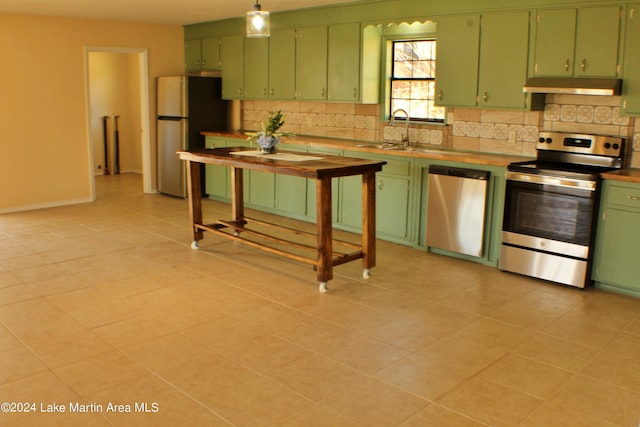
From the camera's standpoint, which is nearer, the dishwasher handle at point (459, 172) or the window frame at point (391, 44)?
the dishwasher handle at point (459, 172)

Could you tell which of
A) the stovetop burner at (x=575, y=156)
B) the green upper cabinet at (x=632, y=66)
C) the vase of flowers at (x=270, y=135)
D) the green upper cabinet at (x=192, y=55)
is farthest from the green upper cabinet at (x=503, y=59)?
the green upper cabinet at (x=192, y=55)

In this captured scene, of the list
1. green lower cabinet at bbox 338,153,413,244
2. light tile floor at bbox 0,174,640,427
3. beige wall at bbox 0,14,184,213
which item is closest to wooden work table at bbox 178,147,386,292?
light tile floor at bbox 0,174,640,427

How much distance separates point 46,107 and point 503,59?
5.44m

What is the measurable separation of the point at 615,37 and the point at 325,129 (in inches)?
136

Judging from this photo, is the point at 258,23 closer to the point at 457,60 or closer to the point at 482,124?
the point at 457,60

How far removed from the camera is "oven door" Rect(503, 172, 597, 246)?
15.1 ft

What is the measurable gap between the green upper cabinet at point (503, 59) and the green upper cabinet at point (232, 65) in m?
3.47

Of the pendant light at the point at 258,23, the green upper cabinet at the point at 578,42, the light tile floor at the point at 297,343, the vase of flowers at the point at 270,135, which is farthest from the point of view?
the vase of flowers at the point at 270,135

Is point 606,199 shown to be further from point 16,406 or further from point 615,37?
point 16,406

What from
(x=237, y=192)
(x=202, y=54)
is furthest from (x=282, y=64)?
(x=237, y=192)

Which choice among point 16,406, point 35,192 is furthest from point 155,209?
point 16,406

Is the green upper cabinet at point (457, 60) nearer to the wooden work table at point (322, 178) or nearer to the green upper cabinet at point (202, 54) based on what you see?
the wooden work table at point (322, 178)

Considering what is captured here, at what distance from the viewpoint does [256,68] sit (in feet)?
25.0

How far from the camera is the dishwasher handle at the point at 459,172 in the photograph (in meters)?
5.22
